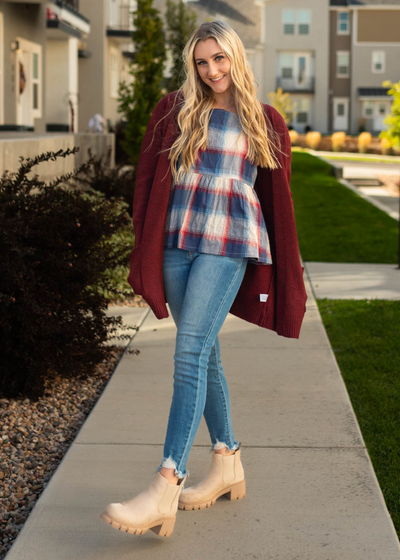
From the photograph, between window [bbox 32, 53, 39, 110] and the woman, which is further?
window [bbox 32, 53, 39, 110]

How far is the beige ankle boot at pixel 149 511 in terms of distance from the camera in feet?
8.90

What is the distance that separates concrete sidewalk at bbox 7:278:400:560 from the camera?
2846mm

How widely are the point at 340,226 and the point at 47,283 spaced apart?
852 centimetres

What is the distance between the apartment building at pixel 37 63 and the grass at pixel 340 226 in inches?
225

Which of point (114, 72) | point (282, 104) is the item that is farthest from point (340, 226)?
point (282, 104)

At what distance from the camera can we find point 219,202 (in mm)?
2846

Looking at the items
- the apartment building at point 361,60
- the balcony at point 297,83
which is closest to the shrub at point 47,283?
the apartment building at point 361,60

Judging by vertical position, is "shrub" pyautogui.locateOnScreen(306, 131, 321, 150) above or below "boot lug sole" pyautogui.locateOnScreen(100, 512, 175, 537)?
above

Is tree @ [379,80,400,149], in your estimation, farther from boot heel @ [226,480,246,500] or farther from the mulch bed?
boot heel @ [226,480,246,500]

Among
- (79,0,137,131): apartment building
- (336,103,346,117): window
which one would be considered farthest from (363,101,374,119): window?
(79,0,137,131): apartment building

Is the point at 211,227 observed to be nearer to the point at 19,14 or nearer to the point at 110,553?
the point at 110,553

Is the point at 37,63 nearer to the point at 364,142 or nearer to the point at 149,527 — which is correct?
the point at 149,527

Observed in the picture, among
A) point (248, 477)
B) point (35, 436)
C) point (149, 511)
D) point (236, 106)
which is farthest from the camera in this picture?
point (35, 436)

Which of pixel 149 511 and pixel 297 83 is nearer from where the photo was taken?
pixel 149 511
